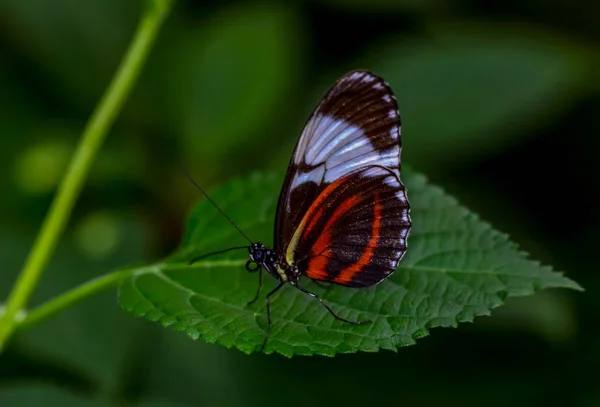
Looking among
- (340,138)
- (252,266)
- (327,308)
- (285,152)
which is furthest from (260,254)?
(285,152)

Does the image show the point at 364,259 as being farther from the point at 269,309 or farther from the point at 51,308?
the point at 51,308

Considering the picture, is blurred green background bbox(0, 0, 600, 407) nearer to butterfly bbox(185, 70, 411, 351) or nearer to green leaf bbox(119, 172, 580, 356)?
green leaf bbox(119, 172, 580, 356)

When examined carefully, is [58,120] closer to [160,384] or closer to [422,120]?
[160,384]

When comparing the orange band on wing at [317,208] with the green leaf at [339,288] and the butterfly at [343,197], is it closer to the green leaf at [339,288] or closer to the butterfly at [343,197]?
the butterfly at [343,197]

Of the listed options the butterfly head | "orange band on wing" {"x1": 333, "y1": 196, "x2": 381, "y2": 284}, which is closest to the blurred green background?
the butterfly head

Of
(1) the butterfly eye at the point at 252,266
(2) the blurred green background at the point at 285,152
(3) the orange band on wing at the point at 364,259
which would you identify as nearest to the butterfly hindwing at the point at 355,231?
(3) the orange band on wing at the point at 364,259

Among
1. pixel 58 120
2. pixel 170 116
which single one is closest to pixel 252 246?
pixel 170 116
